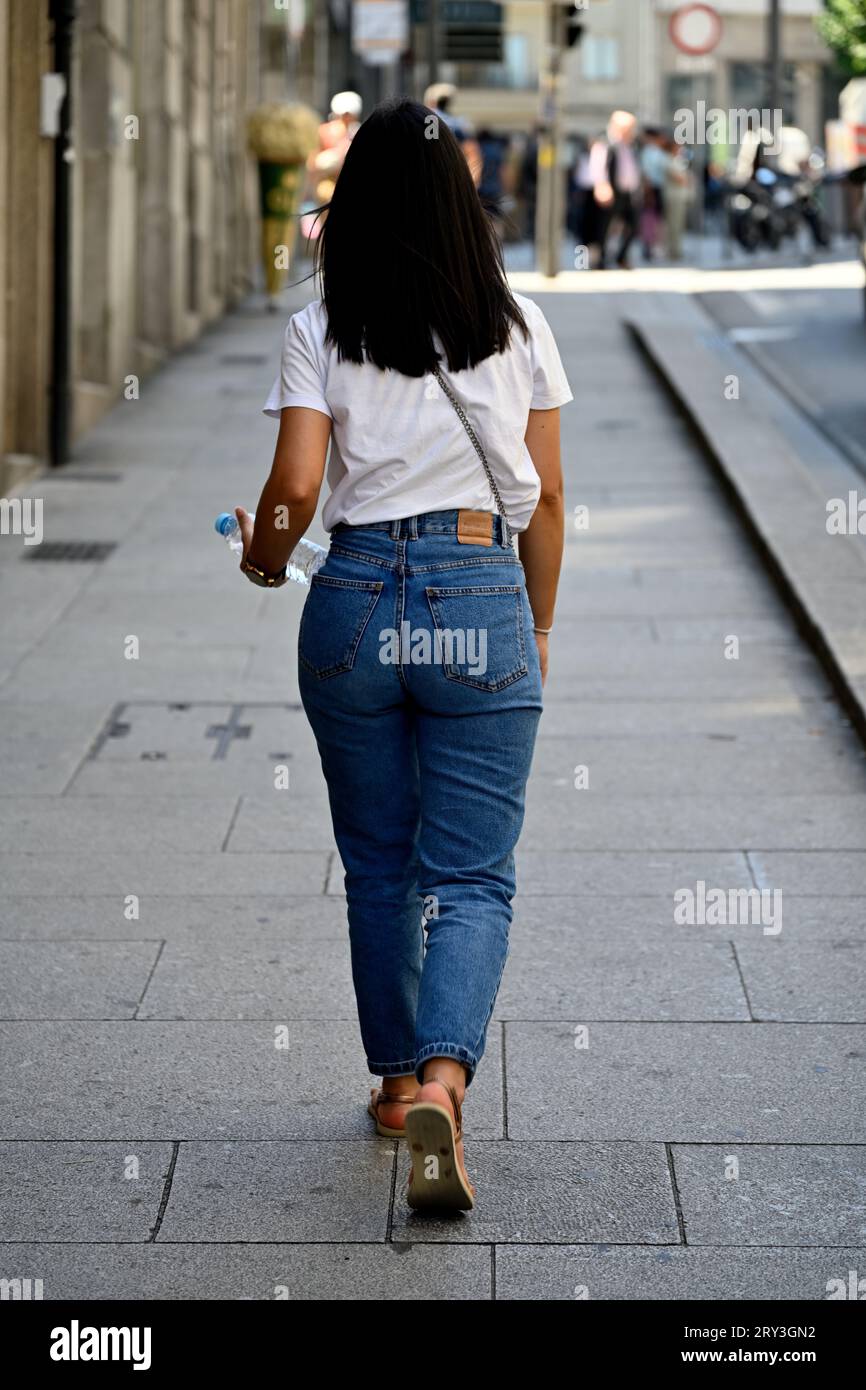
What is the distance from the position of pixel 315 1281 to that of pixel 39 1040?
1221 mm

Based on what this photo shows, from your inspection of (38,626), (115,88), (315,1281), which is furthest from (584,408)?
(315,1281)

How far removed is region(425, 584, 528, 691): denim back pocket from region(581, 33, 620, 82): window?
6734cm

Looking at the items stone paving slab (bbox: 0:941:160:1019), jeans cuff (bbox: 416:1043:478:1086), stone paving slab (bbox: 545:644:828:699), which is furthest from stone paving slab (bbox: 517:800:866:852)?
jeans cuff (bbox: 416:1043:478:1086)

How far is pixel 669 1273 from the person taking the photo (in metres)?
3.38

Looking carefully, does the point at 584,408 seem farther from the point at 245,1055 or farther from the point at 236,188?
the point at 245,1055

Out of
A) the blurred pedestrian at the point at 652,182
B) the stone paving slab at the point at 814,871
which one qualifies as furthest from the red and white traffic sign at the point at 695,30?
the stone paving slab at the point at 814,871

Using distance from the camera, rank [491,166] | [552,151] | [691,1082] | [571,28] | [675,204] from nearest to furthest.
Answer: [691,1082], [571,28], [552,151], [491,166], [675,204]

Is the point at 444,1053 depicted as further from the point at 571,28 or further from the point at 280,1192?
the point at 571,28

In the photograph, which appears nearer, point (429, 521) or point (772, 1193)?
point (429, 521)

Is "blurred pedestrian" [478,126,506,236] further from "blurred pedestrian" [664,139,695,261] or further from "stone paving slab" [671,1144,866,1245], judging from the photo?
"stone paving slab" [671,1144,866,1245]

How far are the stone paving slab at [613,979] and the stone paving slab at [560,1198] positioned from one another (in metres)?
0.71

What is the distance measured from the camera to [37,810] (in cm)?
612

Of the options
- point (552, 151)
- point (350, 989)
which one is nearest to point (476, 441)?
point (350, 989)

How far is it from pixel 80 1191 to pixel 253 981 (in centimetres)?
112
